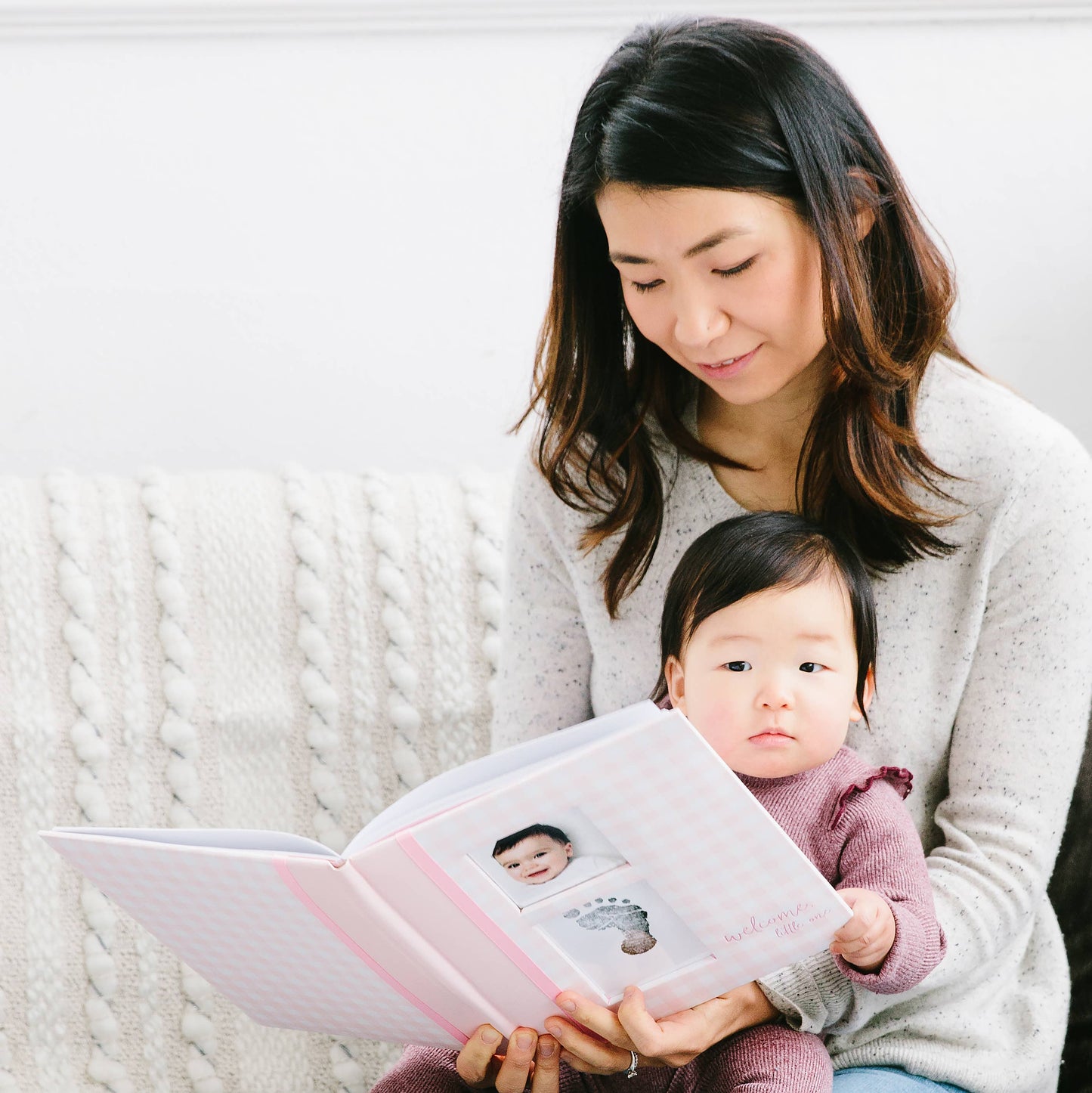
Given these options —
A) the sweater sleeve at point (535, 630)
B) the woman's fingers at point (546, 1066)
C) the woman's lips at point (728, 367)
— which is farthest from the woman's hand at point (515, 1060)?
the woman's lips at point (728, 367)

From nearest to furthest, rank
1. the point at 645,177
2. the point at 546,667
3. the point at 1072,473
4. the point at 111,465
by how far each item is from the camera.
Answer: the point at 645,177
the point at 1072,473
the point at 546,667
the point at 111,465

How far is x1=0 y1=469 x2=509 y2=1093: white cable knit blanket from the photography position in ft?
Answer: 4.34

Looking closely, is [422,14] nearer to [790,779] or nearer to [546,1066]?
[790,779]

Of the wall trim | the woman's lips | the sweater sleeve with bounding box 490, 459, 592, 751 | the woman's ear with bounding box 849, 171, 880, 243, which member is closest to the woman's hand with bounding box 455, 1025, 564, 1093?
the sweater sleeve with bounding box 490, 459, 592, 751

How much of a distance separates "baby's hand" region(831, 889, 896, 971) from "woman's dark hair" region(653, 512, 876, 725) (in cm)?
20

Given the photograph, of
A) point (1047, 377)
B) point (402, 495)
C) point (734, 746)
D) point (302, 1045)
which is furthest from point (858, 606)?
point (1047, 377)

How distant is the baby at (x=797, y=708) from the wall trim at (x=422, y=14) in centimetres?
83

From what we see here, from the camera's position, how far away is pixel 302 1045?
4.39ft

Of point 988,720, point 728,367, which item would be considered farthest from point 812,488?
point 988,720

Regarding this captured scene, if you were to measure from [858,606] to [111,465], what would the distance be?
3.34 ft

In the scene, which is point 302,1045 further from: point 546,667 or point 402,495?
point 402,495

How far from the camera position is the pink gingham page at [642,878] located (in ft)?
2.55

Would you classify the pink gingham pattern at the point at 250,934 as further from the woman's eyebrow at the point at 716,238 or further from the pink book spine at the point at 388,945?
the woman's eyebrow at the point at 716,238

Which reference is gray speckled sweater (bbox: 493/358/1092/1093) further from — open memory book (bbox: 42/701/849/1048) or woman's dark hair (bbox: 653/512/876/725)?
open memory book (bbox: 42/701/849/1048)
